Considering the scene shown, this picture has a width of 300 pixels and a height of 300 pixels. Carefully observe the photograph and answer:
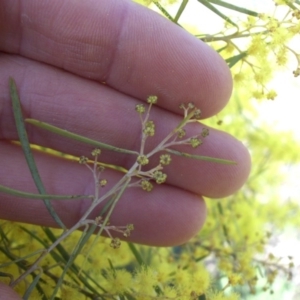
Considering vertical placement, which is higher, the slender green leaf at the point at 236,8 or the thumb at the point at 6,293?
the slender green leaf at the point at 236,8

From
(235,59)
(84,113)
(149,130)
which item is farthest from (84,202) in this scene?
(235,59)

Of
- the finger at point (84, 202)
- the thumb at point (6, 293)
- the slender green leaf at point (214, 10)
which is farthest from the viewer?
the finger at point (84, 202)

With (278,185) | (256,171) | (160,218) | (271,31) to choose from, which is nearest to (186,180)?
(160,218)

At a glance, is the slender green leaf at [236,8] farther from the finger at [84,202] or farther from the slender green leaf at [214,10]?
the finger at [84,202]

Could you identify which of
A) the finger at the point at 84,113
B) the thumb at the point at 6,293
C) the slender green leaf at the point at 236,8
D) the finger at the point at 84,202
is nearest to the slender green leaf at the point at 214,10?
the slender green leaf at the point at 236,8

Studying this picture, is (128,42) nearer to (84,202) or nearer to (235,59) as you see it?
(235,59)

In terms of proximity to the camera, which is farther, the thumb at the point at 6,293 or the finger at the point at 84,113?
the finger at the point at 84,113

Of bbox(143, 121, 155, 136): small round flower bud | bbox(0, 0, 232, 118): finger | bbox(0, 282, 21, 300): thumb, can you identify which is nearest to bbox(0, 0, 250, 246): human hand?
bbox(0, 0, 232, 118): finger

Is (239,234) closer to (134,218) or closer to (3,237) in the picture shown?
(134,218)
